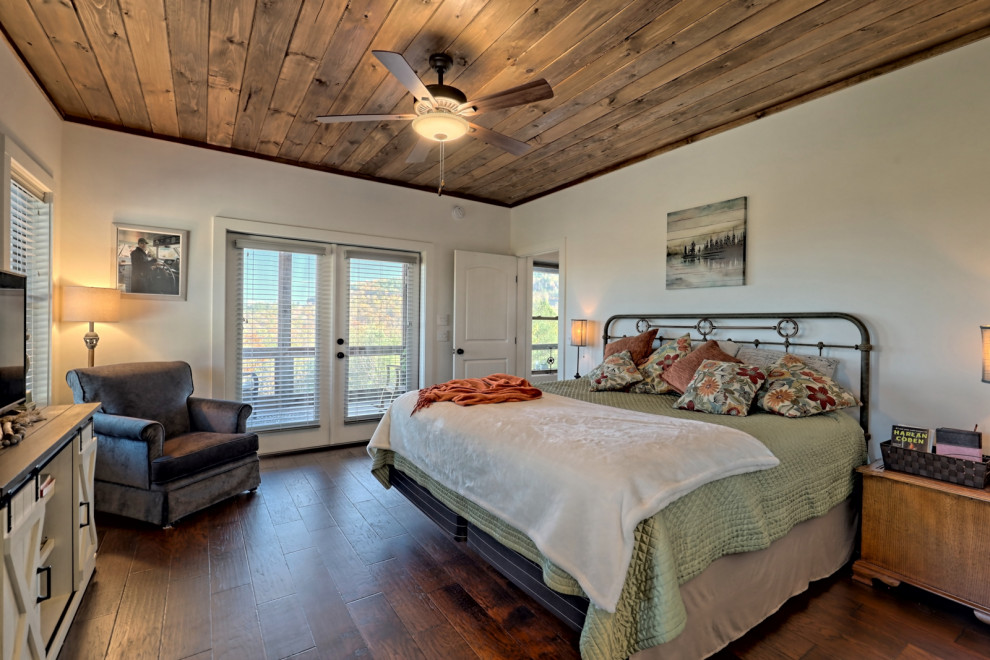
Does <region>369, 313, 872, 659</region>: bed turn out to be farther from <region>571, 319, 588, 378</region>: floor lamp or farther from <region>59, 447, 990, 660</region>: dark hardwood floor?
<region>571, 319, 588, 378</region>: floor lamp

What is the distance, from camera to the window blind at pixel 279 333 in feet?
13.2

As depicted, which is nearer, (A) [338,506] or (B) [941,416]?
(B) [941,416]

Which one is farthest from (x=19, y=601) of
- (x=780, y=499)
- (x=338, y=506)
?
(x=780, y=499)

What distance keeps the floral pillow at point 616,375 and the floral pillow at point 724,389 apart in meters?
0.57

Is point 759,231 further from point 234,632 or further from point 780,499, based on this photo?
point 234,632

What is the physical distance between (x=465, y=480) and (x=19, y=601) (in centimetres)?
143

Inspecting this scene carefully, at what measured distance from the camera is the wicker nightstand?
1873 millimetres

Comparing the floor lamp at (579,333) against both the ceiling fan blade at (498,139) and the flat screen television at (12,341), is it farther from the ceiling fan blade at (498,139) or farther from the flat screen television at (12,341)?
the flat screen television at (12,341)

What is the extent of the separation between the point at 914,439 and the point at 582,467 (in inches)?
71.7

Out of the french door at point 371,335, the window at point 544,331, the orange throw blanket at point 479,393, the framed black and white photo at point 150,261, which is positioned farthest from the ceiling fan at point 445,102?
the window at point 544,331

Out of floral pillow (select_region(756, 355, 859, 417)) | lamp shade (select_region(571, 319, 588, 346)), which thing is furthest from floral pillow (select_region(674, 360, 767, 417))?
lamp shade (select_region(571, 319, 588, 346))

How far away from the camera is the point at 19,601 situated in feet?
4.28

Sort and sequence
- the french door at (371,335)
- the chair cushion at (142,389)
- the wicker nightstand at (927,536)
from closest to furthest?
1. the wicker nightstand at (927,536)
2. the chair cushion at (142,389)
3. the french door at (371,335)

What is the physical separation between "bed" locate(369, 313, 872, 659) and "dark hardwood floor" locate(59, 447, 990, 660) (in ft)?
0.70
